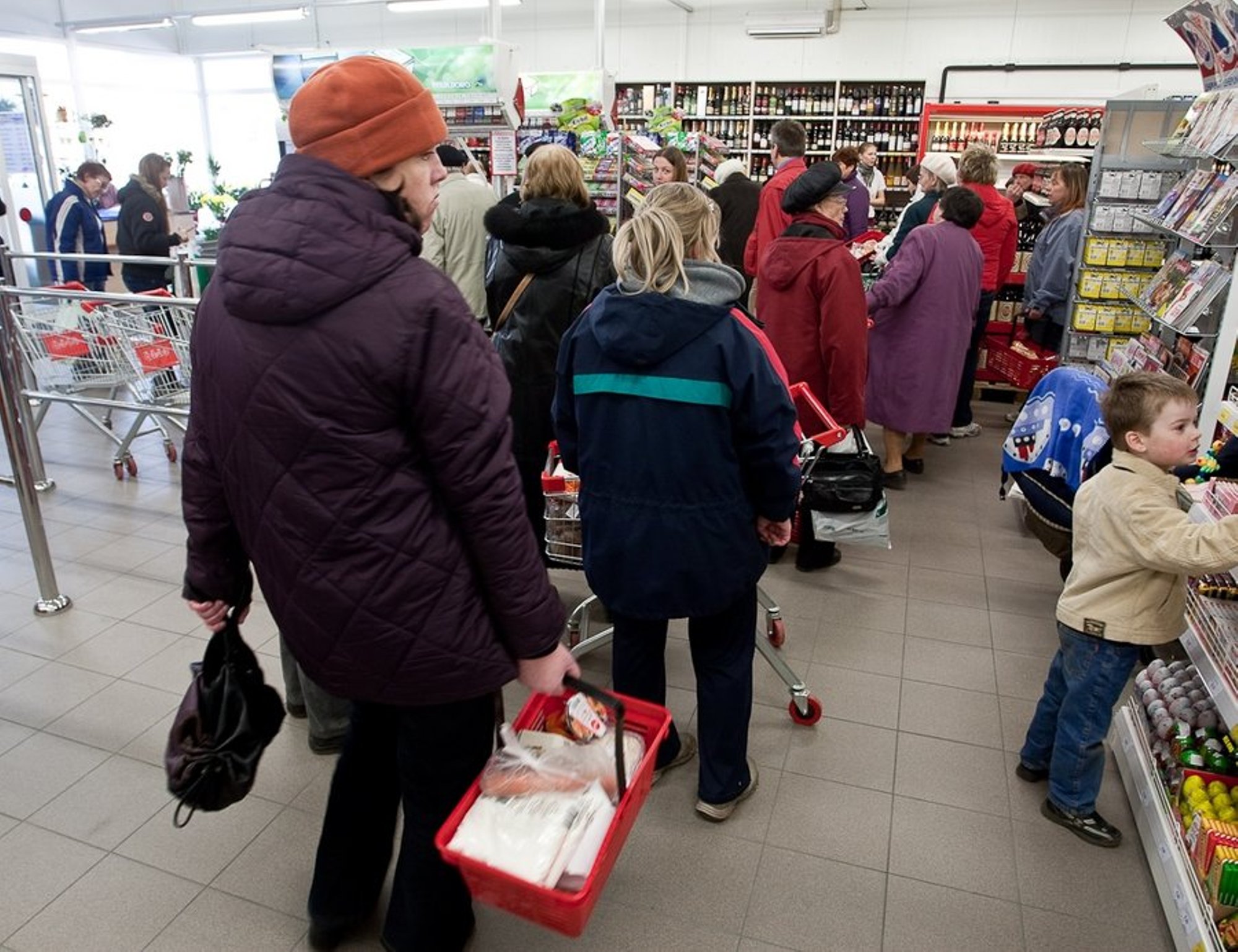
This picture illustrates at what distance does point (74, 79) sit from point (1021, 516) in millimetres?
14913

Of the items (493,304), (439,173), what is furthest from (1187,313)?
(439,173)

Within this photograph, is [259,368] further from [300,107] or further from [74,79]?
[74,79]

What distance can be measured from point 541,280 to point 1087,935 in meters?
2.37

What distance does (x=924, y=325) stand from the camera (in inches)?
190

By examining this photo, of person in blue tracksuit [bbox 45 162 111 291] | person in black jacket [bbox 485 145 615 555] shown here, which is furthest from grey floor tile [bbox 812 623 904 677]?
person in blue tracksuit [bbox 45 162 111 291]

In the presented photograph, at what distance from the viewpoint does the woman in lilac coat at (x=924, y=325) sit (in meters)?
4.71

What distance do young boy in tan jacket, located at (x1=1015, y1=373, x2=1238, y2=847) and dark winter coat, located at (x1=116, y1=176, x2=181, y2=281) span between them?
22.0 ft

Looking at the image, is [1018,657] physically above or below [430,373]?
below

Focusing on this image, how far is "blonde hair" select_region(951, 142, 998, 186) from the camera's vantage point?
5.50 m

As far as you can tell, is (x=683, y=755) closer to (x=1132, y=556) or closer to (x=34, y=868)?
(x=1132, y=556)

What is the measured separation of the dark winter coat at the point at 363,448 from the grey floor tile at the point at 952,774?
1.56m

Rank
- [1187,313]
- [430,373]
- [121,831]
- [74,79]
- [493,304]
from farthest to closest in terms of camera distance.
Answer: [74,79] → [1187,313] → [493,304] → [121,831] → [430,373]

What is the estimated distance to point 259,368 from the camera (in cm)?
140

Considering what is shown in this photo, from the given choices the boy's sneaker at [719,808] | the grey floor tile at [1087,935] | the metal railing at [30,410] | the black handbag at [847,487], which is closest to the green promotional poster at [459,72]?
the metal railing at [30,410]
